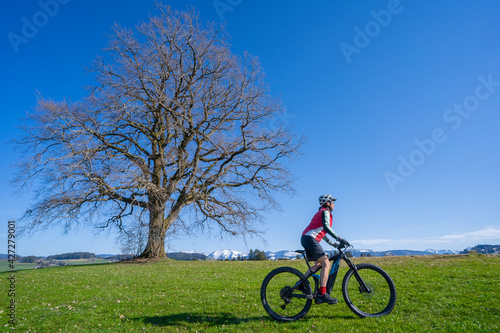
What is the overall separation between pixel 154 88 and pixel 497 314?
88.4 feet

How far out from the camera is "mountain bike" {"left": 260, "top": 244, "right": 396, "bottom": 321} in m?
7.21

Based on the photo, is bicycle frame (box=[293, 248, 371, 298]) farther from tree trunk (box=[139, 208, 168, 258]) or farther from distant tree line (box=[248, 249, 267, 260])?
distant tree line (box=[248, 249, 267, 260])

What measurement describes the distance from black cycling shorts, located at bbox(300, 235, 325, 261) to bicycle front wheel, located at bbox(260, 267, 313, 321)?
55 centimetres

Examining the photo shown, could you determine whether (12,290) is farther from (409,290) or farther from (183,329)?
(409,290)

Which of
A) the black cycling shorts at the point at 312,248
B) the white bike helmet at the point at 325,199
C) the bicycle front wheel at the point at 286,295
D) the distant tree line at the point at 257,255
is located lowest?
the distant tree line at the point at 257,255

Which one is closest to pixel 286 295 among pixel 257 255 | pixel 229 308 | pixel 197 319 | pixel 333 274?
pixel 333 274

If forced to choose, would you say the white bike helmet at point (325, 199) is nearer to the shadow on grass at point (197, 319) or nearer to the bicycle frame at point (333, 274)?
the bicycle frame at point (333, 274)

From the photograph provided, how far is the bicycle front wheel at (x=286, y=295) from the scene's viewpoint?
23.9 ft

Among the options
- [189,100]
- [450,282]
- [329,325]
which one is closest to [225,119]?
[189,100]

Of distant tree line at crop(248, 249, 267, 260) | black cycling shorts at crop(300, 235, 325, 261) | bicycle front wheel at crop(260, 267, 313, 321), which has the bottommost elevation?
distant tree line at crop(248, 249, 267, 260)

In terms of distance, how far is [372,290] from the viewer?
740cm

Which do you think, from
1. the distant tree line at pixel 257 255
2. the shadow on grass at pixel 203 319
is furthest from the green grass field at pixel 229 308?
the distant tree line at pixel 257 255

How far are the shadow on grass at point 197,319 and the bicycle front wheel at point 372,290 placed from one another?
218 centimetres

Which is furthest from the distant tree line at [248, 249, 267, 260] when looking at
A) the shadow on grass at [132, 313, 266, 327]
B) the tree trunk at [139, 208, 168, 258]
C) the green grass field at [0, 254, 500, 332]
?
the shadow on grass at [132, 313, 266, 327]
